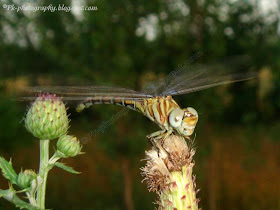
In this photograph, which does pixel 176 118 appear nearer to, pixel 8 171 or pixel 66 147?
pixel 66 147

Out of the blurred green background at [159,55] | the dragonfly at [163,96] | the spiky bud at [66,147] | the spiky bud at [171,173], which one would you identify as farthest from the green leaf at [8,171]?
the blurred green background at [159,55]

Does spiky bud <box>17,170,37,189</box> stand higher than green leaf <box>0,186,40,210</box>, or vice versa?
spiky bud <box>17,170,37,189</box>

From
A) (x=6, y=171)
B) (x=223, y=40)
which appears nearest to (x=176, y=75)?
(x=6, y=171)

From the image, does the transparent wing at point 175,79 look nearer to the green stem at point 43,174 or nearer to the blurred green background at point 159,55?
the green stem at point 43,174

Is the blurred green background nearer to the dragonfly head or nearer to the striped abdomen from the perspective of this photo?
the striped abdomen

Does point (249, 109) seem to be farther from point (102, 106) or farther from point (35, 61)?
point (35, 61)

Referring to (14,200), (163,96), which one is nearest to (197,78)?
(163,96)

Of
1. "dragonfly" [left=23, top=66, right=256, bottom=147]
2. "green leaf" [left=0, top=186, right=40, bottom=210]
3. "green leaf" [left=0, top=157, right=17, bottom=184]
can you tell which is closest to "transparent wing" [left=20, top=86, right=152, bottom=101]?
"dragonfly" [left=23, top=66, right=256, bottom=147]

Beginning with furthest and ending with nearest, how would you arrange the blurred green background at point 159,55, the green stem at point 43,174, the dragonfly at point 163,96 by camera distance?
the blurred green background at point 159,55
the dragonfly at point 163,96
the green stem at point 43,174
